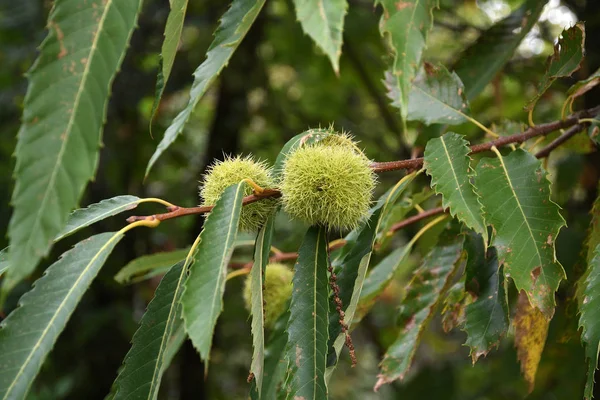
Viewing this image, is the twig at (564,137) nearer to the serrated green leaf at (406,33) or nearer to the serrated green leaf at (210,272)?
the serrated green leaf at (406,33)

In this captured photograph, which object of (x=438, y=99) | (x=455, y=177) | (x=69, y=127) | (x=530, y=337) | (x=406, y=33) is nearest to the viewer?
(x=69, y=127)

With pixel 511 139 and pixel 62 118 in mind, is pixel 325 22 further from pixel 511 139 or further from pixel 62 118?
pixel 511 139

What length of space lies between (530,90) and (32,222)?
11.2 feet

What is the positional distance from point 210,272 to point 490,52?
44.7 inches

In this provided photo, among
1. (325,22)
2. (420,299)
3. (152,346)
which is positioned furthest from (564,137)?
(152,346)

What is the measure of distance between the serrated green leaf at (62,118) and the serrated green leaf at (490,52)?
1.10 m

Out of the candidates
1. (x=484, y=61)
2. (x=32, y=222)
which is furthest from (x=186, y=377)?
(x=32, y=222)

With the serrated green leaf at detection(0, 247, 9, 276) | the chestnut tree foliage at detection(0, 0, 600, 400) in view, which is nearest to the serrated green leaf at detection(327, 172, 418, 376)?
the chestnut tree foliage at detection(0, 0, 600, 400)

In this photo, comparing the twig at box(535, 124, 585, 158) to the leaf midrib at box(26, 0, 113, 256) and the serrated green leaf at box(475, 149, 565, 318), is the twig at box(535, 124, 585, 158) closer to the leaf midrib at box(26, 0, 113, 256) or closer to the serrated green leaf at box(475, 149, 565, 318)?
the serrated green leaf at box(475, 149, 565, 318)

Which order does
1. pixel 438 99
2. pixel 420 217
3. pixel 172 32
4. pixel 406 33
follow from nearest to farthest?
pixel 406 33
pixel 172 32
pixel 438 99
pixel 420 217

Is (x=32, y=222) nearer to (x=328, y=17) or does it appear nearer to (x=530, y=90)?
(x=328, y=17)

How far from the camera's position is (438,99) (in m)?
1.47

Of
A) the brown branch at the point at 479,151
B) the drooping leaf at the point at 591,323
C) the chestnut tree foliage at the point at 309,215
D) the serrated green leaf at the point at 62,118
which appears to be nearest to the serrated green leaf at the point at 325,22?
the chestnut tree foliage at the point at 309,215

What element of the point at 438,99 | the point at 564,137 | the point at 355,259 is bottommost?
the point at 355,259
